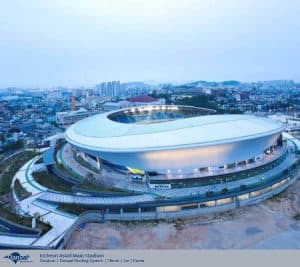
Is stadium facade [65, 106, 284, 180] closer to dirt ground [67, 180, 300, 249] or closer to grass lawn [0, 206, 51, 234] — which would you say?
dirt ground [67, 180, 300, 249]

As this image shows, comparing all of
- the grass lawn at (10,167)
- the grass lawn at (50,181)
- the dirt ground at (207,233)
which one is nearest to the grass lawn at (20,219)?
the dirt ground at (207,233)

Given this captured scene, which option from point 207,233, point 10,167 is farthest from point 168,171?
point 10,167

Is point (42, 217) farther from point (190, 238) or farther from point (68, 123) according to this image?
point (68, 123)

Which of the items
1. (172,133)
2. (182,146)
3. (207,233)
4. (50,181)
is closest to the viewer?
(207,233)

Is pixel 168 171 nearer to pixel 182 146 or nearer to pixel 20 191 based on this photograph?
pixel 182 146

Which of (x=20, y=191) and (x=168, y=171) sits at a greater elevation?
(x=168, y=171)

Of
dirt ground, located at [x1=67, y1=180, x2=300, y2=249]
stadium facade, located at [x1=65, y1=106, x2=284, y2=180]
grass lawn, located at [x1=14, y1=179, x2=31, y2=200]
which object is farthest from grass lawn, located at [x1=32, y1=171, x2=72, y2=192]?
dirt ground, located at [x1=67, y1=180, x2=300, y2=249]
